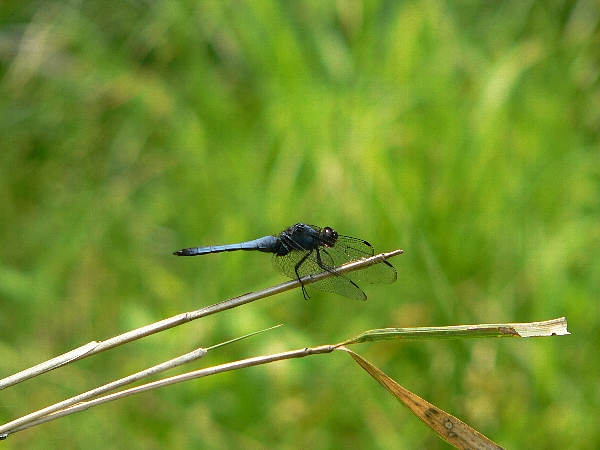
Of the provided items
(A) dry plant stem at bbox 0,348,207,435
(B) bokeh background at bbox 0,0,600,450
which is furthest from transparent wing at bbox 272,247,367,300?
(A) dry plant stem at bbox 0,348,207,435

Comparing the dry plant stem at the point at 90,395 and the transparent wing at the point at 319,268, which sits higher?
the transparent wing at the point at 319,268

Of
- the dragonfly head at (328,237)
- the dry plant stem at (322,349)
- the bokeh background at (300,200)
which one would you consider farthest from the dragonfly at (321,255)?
the dry plant stem at (322,349)

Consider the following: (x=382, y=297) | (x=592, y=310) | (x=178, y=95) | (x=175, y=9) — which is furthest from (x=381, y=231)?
(x=175, y=9)

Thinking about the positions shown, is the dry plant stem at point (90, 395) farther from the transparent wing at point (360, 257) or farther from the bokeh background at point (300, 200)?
the bokeh background at point (300, 200)

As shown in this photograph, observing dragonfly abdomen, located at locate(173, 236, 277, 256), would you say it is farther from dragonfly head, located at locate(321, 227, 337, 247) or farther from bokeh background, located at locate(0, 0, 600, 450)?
bokeh background, located at locate(0, 0, 600, 450)

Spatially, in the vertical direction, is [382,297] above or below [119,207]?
below

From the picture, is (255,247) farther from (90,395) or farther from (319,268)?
(90,395)

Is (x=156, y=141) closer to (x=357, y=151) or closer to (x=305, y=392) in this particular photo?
(x=357, y=151)
